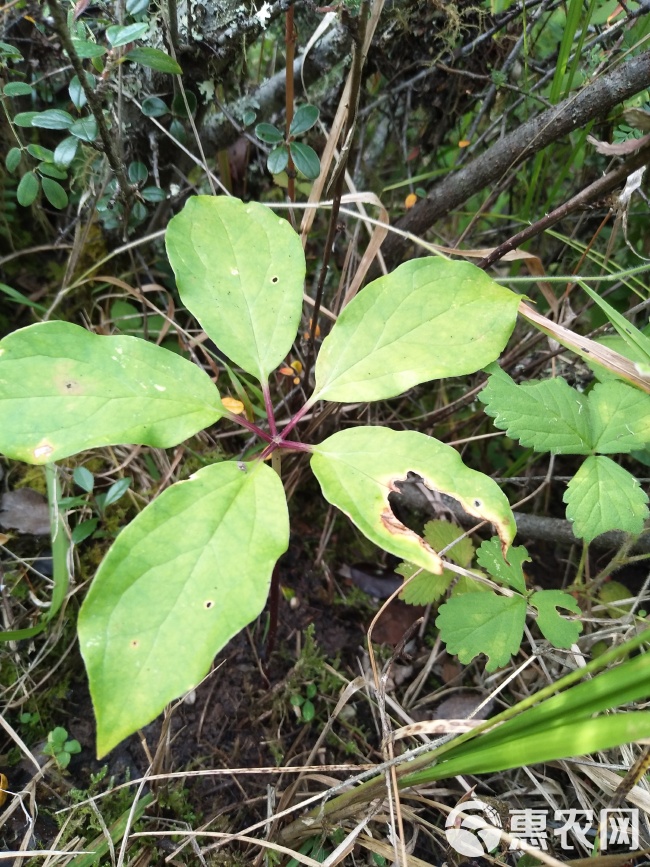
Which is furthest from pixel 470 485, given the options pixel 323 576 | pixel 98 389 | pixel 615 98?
pixel 615 98

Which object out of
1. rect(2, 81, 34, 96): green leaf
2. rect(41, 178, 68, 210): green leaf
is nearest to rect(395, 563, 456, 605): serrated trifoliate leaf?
rect(41, 178, 68, 210): green leaf

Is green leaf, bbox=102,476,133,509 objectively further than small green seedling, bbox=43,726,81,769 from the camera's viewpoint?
Yes

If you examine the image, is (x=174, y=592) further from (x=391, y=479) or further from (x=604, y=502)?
(x=604, y=502)

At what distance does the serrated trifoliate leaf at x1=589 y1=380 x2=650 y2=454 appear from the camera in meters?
1.20

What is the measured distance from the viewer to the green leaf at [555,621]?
1.16 metres

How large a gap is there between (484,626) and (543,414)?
479 millimetres

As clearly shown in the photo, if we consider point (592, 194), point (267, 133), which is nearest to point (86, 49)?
point (267, 133)

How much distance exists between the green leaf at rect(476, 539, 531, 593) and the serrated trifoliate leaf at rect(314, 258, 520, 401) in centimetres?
45

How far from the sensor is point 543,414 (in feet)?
4.03

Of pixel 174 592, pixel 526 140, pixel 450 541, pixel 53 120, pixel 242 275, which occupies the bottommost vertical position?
pixel 450 541

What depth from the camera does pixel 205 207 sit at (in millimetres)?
1161

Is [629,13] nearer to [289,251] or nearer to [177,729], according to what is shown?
[289,251]

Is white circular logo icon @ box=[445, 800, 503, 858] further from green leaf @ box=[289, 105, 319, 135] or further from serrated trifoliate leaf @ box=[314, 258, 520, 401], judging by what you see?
green leaf @ box=[289, 105, 319, 135]

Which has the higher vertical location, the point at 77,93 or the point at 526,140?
the point at 77,93
